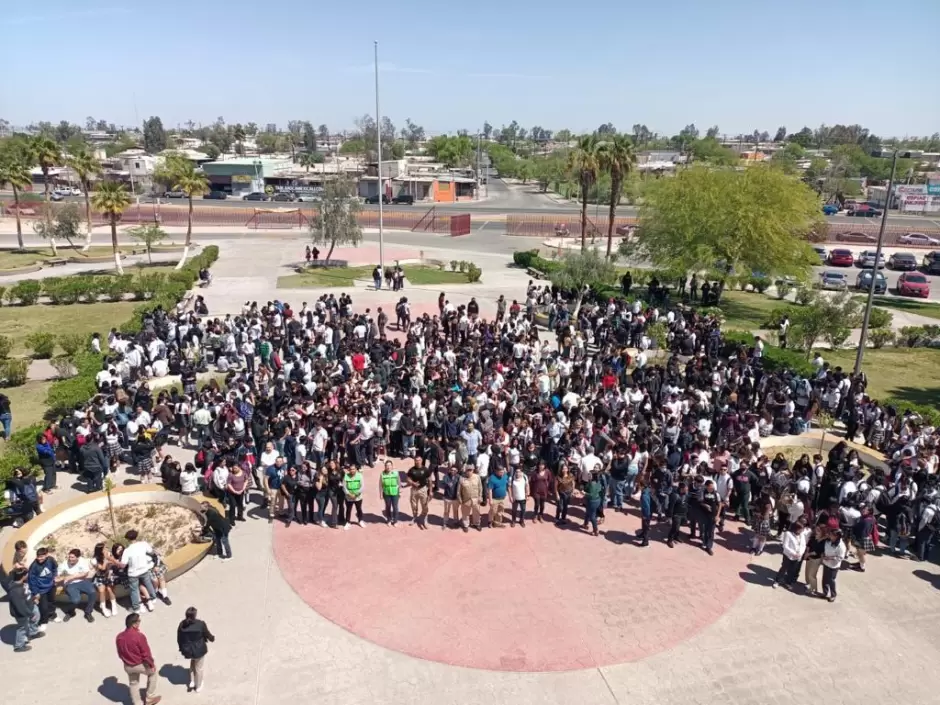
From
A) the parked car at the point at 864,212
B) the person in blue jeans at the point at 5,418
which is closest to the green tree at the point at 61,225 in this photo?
the person in blue jeans at the point at 5,418

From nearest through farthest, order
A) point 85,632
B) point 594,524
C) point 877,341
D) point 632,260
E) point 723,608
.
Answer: point 85,632
point 723,608
point 594,524
point 877,341
point 632,260

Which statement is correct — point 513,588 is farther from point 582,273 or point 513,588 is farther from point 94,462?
point 582,273

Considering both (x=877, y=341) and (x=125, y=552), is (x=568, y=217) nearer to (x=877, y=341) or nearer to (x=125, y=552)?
(x=877, y=341)

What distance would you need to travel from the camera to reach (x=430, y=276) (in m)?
38.3

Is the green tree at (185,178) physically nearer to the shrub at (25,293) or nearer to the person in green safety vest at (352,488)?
the shrub at (25,293)

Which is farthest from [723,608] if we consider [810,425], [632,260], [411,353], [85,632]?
[632,260]

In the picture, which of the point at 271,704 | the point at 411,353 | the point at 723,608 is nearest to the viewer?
the point at 271,704

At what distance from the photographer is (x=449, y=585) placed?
11.0m

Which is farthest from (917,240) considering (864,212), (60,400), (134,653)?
(134,653)

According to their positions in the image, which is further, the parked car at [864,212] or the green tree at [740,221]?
the parked car at [864,212]

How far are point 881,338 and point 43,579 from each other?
92.9 feet

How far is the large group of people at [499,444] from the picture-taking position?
12.0m

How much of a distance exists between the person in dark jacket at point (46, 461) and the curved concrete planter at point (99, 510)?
1282 mm

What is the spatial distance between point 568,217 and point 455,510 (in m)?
55.9
